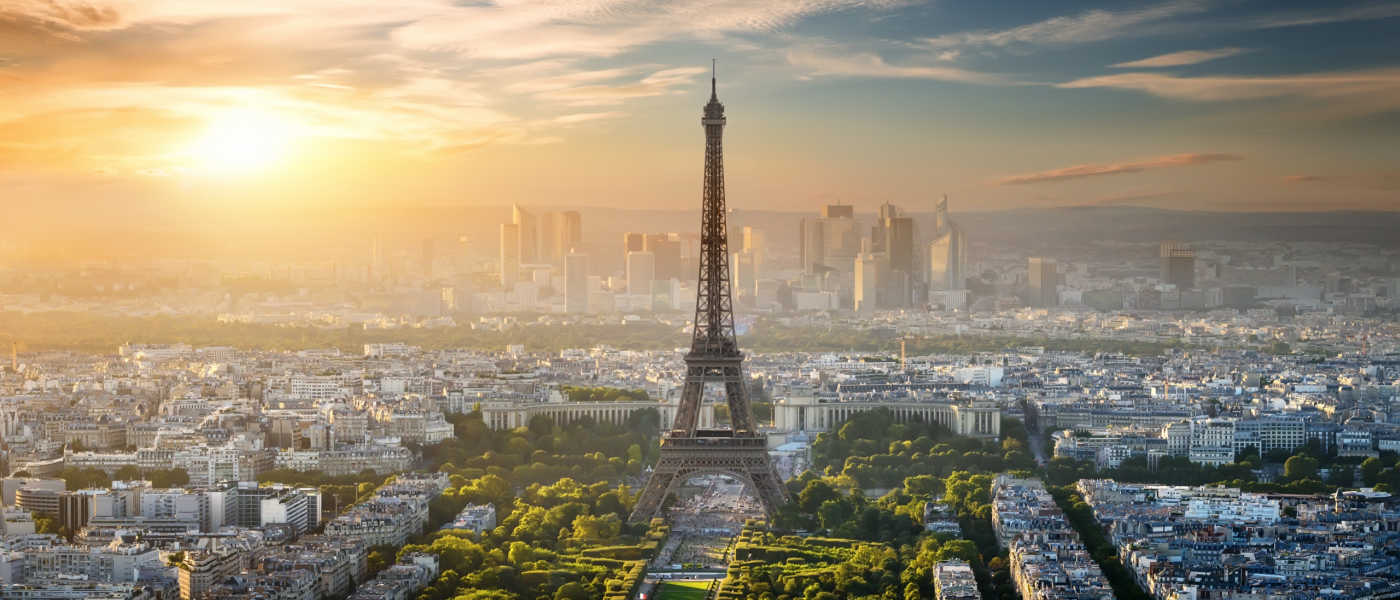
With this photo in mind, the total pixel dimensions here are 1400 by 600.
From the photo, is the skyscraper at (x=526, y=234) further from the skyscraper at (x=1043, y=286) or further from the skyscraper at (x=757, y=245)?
the skyscraper at (x=1043, y=286)

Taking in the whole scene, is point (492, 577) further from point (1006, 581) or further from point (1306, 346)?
point (1306, 346)

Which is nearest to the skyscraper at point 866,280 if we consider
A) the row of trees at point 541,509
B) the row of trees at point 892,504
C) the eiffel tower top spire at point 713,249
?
the row of trees at point 892,504

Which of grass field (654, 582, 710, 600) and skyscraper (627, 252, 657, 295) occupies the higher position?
skyscraper (627, 252, 657, 295)

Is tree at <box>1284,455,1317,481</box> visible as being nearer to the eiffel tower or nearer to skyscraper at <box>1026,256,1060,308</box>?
the eiffel tower

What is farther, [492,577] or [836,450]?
[836,450]

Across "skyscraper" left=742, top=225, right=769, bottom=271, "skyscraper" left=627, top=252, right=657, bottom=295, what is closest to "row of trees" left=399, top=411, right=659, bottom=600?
"skyscraper" left=742, top=225, right=769, bottom=271

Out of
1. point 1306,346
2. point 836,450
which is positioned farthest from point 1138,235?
point 836,450

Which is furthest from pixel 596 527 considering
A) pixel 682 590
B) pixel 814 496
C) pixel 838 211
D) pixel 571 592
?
pixel 838 211
